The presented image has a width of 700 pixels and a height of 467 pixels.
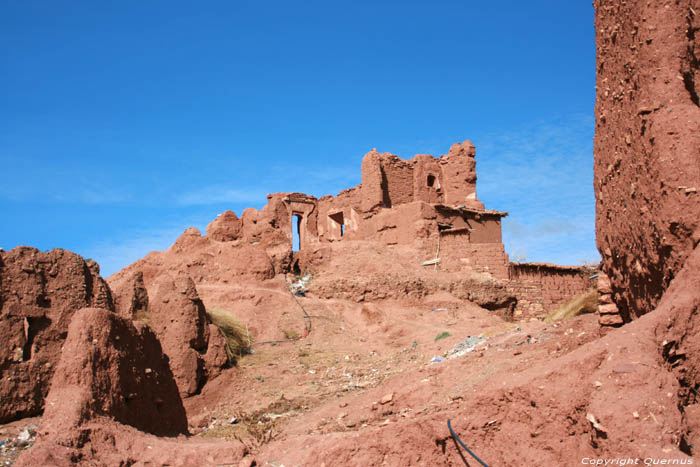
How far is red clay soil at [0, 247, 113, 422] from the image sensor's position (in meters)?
6.33

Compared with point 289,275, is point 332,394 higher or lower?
lower

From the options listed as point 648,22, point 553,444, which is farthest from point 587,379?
point 648,22

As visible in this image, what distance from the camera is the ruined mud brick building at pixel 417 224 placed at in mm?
20922

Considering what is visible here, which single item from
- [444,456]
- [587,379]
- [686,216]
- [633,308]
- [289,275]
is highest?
[289,275]

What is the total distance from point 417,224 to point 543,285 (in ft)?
15.4

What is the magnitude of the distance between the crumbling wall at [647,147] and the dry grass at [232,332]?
8.82m

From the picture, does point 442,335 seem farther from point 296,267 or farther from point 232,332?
point 296,267

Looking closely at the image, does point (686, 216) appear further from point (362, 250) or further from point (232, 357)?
point (362, 250)

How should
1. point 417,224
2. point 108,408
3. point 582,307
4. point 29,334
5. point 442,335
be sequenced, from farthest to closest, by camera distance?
point 417,224 < point 442,335 < point 582,307 < point 29,334 < point 108,408

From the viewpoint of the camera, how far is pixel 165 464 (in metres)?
5.04

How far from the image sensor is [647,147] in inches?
202

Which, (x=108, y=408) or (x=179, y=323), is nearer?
(x=108, y=408)

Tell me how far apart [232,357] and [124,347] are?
705 centimetres

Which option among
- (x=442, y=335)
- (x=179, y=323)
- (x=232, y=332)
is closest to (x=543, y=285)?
(x=442, y=335)
